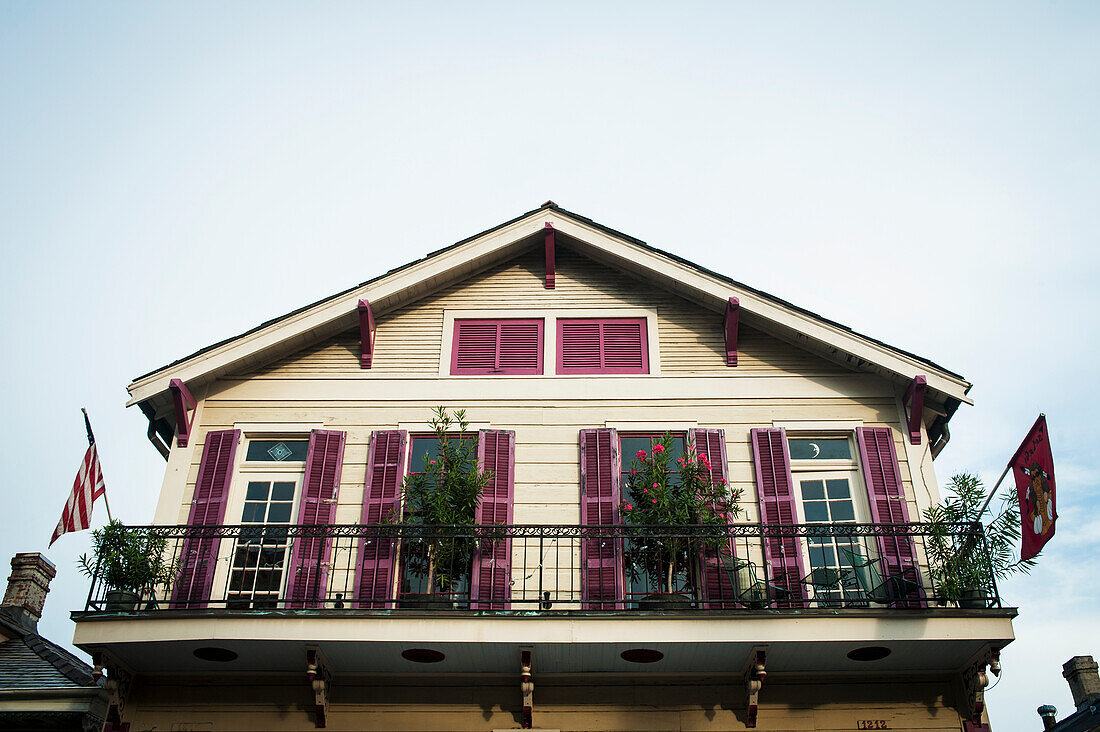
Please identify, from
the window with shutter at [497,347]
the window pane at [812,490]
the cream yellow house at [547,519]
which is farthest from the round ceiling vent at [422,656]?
the window pane at [812,490]

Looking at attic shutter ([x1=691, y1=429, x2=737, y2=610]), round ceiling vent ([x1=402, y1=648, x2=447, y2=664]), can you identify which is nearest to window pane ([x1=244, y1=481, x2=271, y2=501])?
round ceiling vent ([x1=402, y1=648, x2=447, y2=664])

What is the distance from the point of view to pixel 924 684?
1074 centimetres

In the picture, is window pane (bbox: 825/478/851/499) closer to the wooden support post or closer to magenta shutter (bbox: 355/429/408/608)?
the wooden support post

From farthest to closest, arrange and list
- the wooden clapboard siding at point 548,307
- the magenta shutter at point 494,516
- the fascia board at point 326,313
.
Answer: the wooden clapboard siding at point 548,307 → the fascia board at point 326,313 → the magenta shutter at point 494,516

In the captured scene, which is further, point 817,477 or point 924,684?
point 817,477

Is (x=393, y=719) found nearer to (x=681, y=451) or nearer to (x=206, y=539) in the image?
(x=206, y=539)

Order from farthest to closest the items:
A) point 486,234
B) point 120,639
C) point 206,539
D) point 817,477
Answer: point 486,234
point 817,477
point 206,539
point 120,639

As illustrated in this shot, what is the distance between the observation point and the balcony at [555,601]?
1009 centimetres

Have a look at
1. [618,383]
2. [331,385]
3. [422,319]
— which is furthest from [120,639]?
[618,383]

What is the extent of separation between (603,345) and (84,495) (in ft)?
21.5

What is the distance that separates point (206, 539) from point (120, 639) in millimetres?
1558

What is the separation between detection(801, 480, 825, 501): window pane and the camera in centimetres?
1212

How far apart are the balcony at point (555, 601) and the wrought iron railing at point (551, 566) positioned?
0.08 ft

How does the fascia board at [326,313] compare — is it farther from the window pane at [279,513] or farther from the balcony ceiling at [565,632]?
the balcony ceiling at [565,632]
